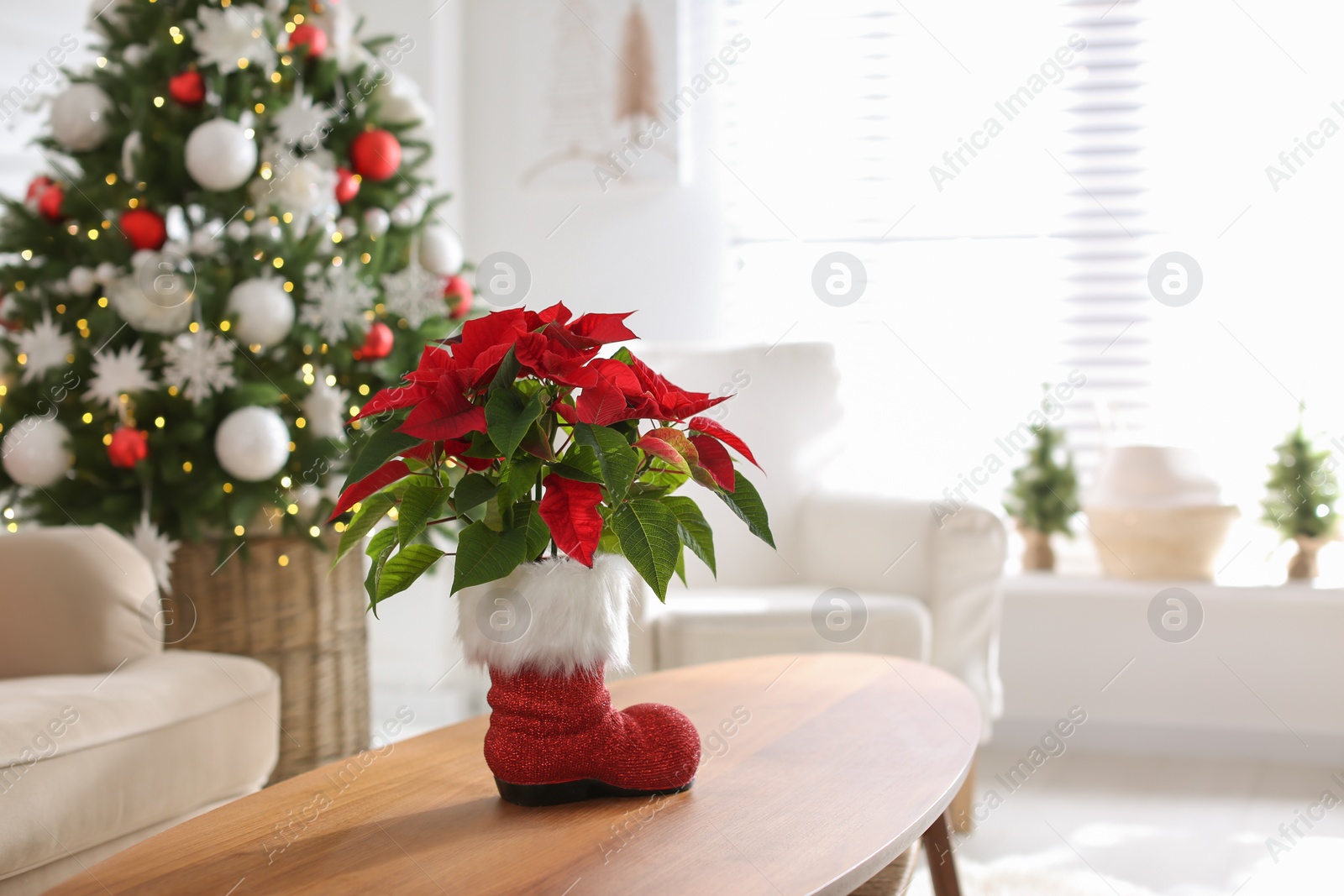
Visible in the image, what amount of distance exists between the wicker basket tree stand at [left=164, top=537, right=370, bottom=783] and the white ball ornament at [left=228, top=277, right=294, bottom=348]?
41 cm

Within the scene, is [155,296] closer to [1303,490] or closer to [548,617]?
[548,617]

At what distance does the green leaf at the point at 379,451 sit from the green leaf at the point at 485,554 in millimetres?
88

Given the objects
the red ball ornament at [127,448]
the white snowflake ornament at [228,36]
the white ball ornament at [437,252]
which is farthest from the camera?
the white ball ornament at [437,252]

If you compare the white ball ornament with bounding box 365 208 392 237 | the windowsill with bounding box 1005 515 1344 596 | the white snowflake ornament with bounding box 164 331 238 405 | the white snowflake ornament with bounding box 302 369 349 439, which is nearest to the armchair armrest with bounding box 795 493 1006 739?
the windowsill with bounding box 1005 515 1344 596

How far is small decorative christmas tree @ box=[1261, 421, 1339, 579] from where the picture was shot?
8.45 ft

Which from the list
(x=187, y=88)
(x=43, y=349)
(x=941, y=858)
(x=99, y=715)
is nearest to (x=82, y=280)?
(x=43, y=349)

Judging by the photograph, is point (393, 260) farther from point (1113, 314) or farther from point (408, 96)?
point (1113, 314)

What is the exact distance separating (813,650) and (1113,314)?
148 cm

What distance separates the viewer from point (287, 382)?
2180 mm

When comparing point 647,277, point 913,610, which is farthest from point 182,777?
point 647,277

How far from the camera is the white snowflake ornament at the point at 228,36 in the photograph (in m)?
2.17

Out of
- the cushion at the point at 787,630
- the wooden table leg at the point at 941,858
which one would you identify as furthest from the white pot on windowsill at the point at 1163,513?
the wooden table leg at the point at 941,858

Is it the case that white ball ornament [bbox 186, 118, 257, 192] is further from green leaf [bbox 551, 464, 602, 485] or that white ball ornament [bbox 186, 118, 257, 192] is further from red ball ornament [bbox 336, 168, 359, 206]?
green leaf [bbox 551, 464, 602, 485]

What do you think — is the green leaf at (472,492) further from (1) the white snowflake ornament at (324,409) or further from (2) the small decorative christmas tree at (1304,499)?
(2) the small decorative christmas tree at (1304,499)
